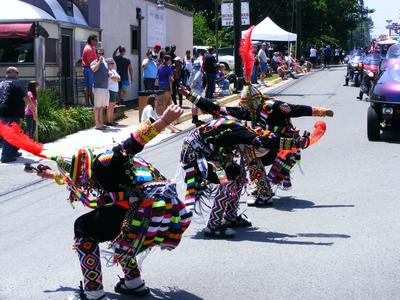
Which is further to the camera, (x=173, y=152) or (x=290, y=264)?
(x=173, y=152)

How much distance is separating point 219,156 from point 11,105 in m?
6.16

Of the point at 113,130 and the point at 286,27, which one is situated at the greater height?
the point at 286,27

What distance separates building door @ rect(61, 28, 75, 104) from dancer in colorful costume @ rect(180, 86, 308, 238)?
1103cm

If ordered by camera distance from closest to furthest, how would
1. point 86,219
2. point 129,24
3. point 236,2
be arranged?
point 86,219
point 129,24
point 236,2

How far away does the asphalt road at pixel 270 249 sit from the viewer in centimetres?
498

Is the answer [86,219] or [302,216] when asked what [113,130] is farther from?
[86,219]

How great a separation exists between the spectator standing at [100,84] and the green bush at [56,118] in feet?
1.90

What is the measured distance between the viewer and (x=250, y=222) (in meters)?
6.82

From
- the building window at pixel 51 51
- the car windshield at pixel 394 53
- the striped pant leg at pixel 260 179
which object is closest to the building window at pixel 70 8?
the building window at pixel 51 51

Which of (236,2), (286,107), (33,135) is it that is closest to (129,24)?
(236,2)

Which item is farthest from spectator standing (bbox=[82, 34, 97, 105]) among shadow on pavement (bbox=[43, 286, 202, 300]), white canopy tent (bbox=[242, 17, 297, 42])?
white canopy tent (bbox=[242, 17, 297, 42])

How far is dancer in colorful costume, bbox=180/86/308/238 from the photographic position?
603cm

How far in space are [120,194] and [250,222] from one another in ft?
8.67

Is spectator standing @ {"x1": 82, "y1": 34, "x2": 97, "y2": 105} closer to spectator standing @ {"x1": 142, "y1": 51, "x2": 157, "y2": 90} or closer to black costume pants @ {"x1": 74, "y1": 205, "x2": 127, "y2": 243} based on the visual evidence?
spectator standing @ {"x1": 142, "y1": 51, "x2": 157, "y2": 90}
